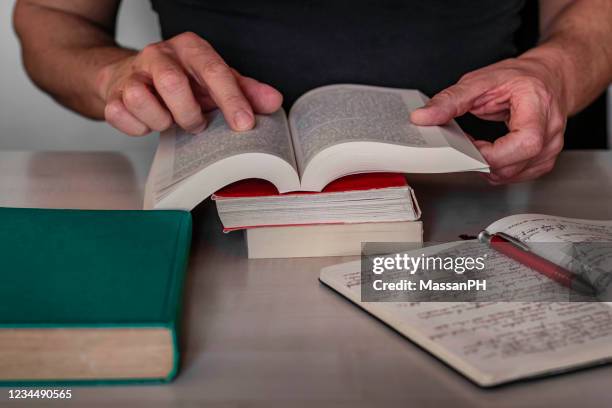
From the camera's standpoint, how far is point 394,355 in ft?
2.37

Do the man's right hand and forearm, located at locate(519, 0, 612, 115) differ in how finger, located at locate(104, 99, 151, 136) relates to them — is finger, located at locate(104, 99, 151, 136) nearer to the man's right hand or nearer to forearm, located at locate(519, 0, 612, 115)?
the man's right hand

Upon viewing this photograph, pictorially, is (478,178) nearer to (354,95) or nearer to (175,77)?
(354,95)

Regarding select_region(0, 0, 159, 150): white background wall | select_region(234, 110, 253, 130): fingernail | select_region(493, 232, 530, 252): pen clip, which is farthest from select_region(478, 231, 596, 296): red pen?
select_region(0, 0, 159, 150): white background wall

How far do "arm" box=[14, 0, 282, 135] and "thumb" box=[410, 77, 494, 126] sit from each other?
22 centimetres

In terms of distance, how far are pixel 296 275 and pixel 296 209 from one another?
0.09 meters

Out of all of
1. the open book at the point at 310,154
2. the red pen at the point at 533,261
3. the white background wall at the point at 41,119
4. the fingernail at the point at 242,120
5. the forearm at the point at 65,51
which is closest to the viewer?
the red pen at the point at 533,261

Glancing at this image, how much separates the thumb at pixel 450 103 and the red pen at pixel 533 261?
7.9 inches

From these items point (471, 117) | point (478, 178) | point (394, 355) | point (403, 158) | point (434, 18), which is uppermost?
point (434, 18)

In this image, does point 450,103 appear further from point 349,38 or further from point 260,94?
point 349,38

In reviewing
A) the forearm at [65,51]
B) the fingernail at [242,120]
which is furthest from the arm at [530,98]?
the forearm at [65,51]

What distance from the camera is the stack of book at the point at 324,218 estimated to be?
0.94 meters

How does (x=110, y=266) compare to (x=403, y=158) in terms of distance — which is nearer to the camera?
(x=110, y=266)

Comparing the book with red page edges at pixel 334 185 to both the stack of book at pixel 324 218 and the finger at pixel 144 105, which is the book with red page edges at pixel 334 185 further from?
the finger at pixel 144 105

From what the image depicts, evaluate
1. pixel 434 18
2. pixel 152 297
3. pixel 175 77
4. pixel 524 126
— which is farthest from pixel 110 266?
pixel 434 18
